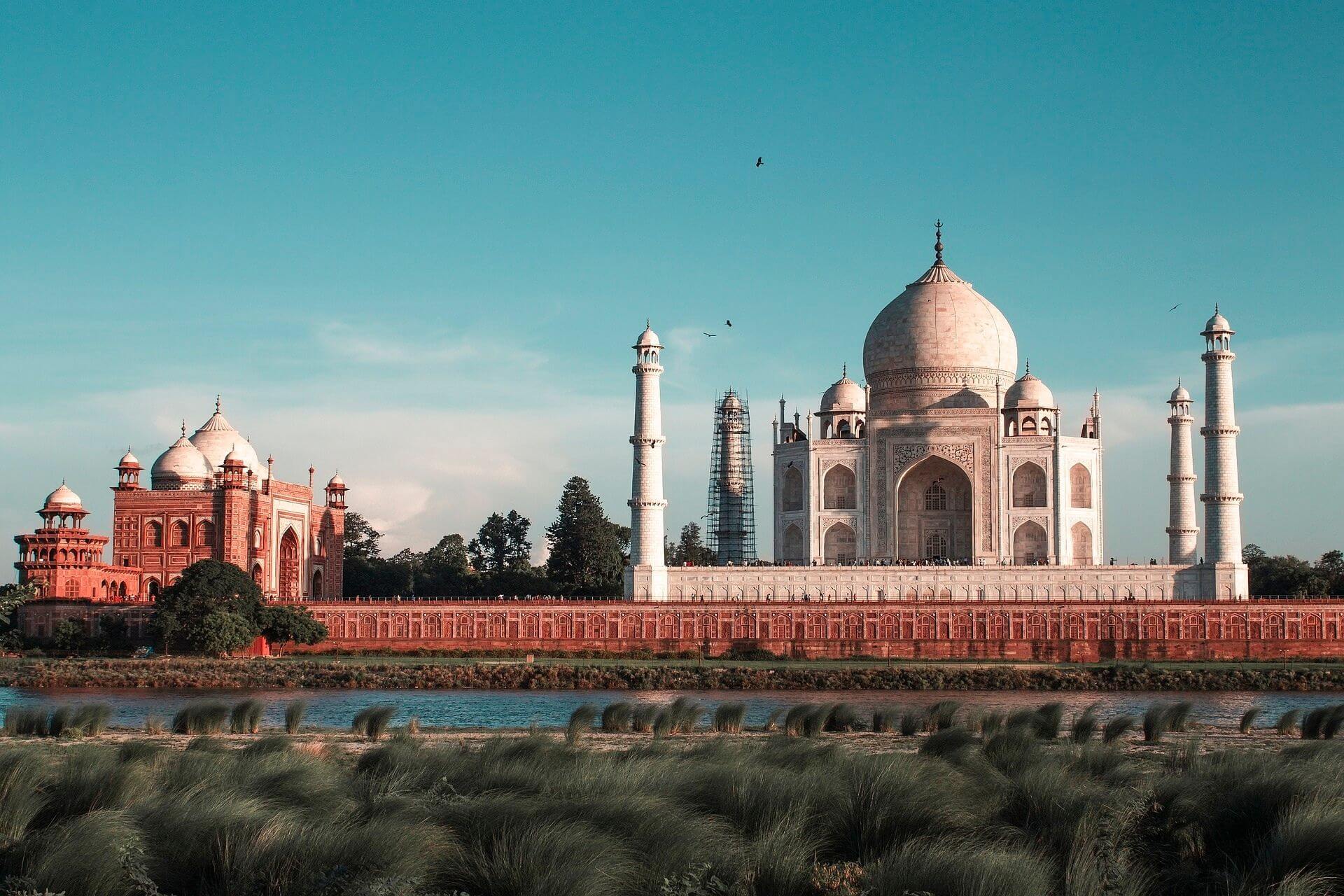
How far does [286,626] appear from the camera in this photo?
165ft

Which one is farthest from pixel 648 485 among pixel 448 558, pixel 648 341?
pixel 448 558

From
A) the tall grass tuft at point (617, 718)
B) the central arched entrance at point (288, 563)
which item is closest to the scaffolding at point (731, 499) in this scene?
the central arched entrance at point (288, 563)

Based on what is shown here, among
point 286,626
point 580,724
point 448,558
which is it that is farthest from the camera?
point 448,558

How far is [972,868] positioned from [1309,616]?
42.2 meters

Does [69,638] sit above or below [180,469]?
below

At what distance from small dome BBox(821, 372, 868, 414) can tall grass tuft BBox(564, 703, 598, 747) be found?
3700 cm

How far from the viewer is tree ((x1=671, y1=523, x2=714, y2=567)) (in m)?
89.2

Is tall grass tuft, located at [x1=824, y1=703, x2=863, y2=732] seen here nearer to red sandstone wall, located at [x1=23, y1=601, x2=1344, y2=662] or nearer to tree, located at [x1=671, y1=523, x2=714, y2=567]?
red sandstone wall, located at [x1=23, y1=601, x2=1344, y2=662]

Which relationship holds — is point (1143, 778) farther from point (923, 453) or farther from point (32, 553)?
point (32, 553)

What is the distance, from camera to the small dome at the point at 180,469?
63.3 m

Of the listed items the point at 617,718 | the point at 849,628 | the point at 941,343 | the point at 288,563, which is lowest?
the point at 617,718

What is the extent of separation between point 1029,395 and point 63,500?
118ft

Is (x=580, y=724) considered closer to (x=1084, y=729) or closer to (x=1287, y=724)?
(x=1084, y=729)

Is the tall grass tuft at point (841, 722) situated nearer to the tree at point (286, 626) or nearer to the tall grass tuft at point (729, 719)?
the tall grass tuft at point (729, 719)
